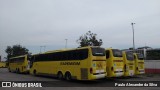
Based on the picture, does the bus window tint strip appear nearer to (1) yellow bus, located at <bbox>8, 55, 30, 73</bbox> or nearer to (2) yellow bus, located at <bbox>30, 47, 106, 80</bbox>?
(2) yellow bus, located at <bbox>30, 47, 106, 80</bbox>

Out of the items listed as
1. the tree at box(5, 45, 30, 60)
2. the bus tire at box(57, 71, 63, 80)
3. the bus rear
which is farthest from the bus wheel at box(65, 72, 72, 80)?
the tree at box(5, 45, 30, 60)

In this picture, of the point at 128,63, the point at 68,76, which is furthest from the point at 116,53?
the point at 68,76

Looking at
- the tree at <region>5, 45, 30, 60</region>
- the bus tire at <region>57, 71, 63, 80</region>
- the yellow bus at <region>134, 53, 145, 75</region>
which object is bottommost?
the bus tire at <region>57, 71, 63, 80</region>

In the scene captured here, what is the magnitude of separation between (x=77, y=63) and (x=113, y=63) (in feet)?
10.8

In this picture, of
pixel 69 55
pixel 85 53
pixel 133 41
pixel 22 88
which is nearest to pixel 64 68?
pixel 69 55

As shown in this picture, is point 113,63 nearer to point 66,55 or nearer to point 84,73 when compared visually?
point 84,73

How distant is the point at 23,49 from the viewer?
10494cm

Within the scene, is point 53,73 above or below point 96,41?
below

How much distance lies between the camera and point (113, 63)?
21.4m

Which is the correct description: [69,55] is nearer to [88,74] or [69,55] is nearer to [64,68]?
[64,68]

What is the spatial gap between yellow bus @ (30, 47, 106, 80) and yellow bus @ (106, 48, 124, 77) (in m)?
1.20

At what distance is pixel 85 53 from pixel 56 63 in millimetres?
5216

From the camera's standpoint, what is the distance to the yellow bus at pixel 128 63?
922 inches

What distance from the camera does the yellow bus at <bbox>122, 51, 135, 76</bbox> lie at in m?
23.4
